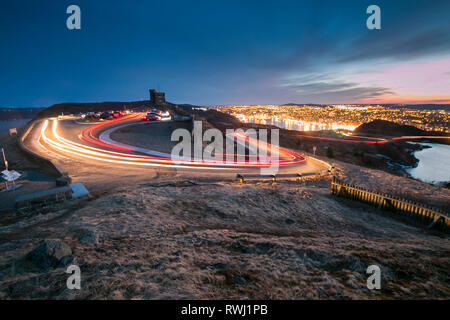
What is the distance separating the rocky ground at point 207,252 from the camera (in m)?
4.45

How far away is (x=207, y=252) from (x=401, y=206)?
1259 centimetres

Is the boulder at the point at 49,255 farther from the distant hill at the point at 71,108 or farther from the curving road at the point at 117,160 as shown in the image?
the distant hill at the point at 71,108

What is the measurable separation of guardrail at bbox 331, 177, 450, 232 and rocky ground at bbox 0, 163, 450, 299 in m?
0.91

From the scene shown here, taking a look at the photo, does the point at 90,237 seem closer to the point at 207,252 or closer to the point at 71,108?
the point at 207,252

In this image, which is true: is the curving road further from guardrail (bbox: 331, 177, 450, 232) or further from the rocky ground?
guardrail (bbox: 331, 177, 450, 232)

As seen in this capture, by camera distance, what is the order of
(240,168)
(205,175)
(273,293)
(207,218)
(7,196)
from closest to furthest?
1. (273,293)
2. (207,218)
3. (7,196)
4. (205,175)
5. (240,168)

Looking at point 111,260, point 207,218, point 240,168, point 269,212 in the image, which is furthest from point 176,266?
point 240,168

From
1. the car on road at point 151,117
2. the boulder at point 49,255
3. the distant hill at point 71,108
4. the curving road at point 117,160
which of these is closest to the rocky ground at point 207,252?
the boulder at point 49,255

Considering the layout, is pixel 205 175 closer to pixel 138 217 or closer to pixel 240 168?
pixel 240 168

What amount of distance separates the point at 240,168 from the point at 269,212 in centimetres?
1202

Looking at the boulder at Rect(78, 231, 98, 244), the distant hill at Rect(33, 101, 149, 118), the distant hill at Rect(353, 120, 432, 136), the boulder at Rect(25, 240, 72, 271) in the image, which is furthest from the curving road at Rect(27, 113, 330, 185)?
the distant hill at Rect(353, 120, 432, 136)

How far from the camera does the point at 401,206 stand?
11.9 meters

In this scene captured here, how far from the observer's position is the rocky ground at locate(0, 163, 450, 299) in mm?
4445

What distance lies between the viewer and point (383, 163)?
50562 millimetres
